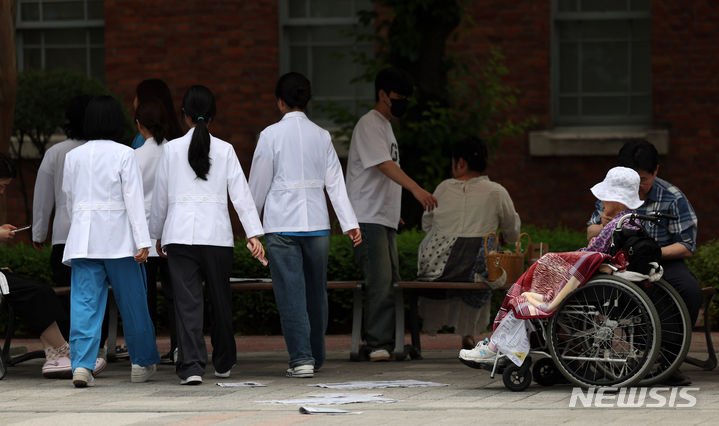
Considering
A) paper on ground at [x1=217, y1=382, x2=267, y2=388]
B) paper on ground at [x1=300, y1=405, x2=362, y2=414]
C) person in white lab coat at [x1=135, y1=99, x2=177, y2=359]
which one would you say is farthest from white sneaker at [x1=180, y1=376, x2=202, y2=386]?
paper on ground at [x1=300, y1=405, x2=362, y2=414]

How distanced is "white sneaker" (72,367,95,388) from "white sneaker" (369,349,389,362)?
2158mm

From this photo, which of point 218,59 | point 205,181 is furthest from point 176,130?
point 218,59

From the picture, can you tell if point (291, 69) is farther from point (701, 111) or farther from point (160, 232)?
point (160, 232)

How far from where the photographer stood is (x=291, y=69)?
52.3 feet

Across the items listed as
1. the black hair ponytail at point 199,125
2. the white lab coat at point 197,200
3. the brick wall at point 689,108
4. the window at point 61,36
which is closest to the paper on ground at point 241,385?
the white lab coat at point 197,200

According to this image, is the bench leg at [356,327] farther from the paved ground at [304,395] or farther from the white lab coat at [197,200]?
the white lab coat at [197,200]

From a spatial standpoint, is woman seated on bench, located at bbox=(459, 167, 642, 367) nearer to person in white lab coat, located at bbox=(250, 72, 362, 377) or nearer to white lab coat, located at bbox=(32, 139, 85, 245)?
person in white lab coat, located at bbox=(250, 72, 362, 377)

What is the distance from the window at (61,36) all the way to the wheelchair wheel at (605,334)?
396 inches

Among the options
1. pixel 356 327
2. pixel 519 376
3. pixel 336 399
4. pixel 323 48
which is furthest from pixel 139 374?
pixel 323 48

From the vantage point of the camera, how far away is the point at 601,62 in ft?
51.0

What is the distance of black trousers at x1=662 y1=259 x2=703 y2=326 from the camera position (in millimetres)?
7863

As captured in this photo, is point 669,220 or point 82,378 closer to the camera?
point 669,220

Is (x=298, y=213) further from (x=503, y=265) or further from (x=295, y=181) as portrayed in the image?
(x=503, y=265)

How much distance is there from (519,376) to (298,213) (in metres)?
1.87
